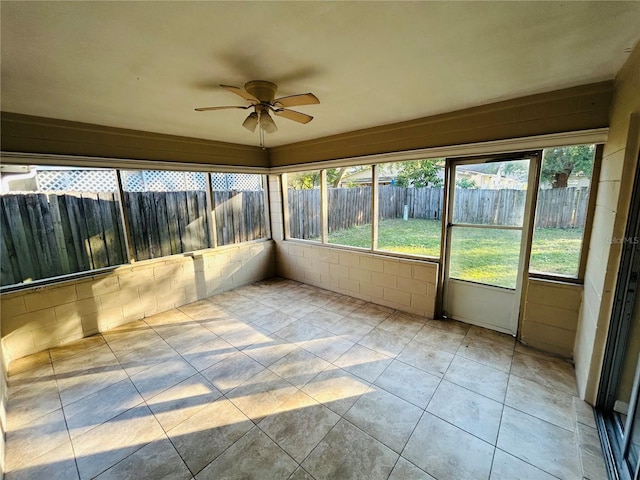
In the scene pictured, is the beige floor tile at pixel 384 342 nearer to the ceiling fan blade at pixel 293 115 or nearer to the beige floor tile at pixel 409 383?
the beige floor tile at pixel 409 383

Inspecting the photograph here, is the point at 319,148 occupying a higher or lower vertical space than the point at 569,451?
higher

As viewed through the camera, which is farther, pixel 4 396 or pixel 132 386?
pixel 132 386

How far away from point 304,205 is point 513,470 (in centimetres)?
401

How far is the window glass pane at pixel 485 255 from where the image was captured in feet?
9.36

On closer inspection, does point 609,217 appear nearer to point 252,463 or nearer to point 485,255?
point 485,255

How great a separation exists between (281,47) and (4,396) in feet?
11.0

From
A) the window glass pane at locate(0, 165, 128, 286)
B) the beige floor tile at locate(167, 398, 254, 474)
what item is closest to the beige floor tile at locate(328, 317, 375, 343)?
the beige floor tile at locate(167, 398, 254, 474)

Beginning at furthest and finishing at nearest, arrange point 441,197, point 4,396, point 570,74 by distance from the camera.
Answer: point 441,197 → point 4,396 → point 570,74

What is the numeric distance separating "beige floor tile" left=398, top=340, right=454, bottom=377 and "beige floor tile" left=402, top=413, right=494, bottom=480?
1.93ft

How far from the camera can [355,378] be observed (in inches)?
91.4

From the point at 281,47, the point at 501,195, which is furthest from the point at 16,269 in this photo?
the point at 501,195

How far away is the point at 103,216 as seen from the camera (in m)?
3.29

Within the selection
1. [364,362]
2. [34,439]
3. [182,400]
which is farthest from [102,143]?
[364,362]

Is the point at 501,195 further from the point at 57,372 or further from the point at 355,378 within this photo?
the point at 57,372
